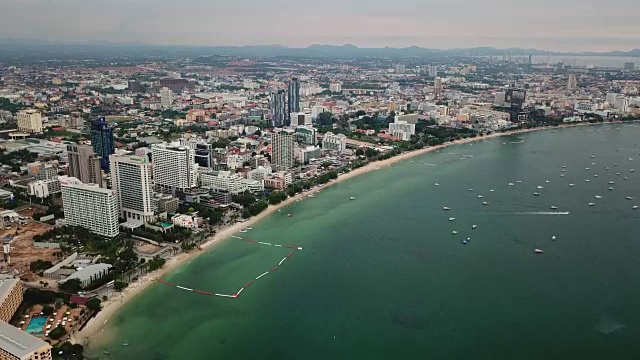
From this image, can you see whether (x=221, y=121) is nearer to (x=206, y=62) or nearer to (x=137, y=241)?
(x=137, y=241)

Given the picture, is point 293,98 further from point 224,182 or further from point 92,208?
point 92,208

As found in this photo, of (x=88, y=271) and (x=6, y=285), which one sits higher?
(x=6, y=285)

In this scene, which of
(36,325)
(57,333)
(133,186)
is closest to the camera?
(57,333)

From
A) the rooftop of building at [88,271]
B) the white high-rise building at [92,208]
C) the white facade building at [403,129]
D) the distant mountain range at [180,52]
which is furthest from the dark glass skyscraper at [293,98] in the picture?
the distant mountain range at [180,52]

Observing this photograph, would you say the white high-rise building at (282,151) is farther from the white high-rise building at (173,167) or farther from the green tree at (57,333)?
the green tree at (57,333)

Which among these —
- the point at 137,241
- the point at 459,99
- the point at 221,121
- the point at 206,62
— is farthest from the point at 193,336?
the point at 206,62

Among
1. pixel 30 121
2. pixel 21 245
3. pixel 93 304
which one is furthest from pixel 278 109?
pixel 93 304
